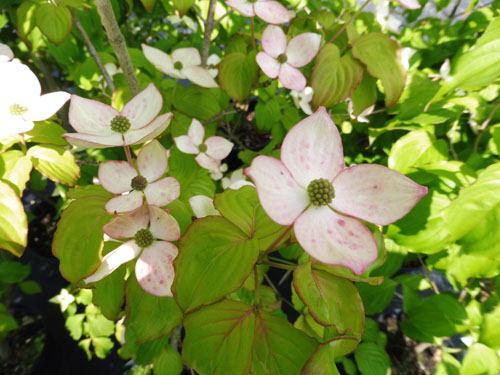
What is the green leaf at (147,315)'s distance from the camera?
0.42 meters

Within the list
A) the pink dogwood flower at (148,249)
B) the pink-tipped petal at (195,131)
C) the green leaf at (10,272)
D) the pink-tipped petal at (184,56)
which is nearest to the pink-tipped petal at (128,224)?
the pink dogwood flower at (148,249)

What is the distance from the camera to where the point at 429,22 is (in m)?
1.00

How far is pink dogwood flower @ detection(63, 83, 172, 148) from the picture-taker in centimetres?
42

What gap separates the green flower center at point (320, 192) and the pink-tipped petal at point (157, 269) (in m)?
0.20

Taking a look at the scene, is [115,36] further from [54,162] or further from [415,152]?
[415,152]

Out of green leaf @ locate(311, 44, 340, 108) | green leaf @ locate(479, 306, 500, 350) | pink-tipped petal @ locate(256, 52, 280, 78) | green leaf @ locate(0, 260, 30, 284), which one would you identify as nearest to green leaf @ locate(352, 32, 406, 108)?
green leaf @ locate(311, 44, 340, 108)

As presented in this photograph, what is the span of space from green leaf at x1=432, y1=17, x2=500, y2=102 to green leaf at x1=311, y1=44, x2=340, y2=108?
7.1 inches

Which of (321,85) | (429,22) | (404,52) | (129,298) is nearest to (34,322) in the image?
(129,298)

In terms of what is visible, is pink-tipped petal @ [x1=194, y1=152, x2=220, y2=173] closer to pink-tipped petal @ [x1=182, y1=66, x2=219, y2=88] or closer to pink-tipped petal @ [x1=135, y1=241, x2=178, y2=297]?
pink-tipped petal @ [x1=182, y1=66, x2=219, y2=88]

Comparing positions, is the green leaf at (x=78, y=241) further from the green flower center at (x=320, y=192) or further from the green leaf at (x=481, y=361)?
the green leaf at (x=481, y=361)

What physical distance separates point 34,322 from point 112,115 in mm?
952

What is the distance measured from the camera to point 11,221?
399 mm

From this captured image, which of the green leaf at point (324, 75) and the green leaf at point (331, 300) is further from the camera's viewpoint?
the green leaf at point (324, 75)

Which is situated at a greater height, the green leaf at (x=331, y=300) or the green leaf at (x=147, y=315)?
the green leaf at (x=331, y=300)
